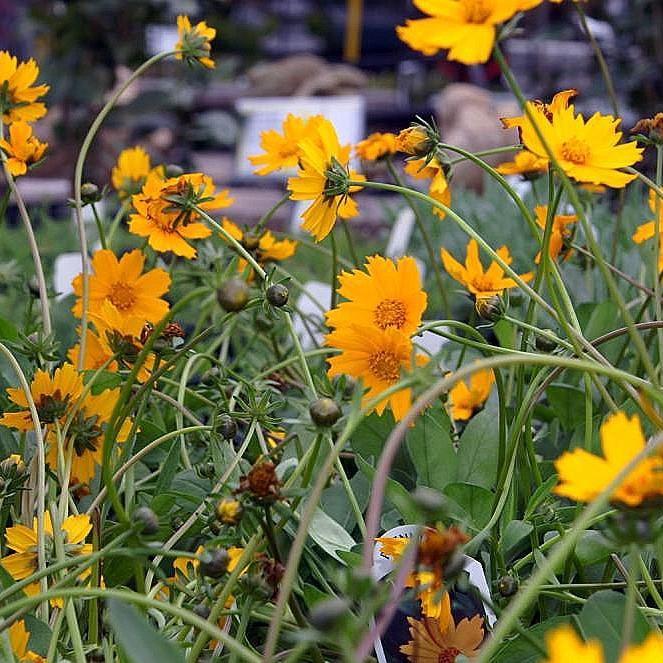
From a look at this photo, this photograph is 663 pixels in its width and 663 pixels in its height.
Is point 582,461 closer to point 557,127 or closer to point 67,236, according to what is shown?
point 557,127

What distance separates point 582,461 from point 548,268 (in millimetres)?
196

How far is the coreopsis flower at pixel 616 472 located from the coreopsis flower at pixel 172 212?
0.27 metres

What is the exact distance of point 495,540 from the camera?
0.45m

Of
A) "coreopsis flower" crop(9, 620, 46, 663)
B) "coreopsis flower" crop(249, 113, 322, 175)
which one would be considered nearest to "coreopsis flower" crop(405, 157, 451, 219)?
"coreopsis flower" crop(249, 113, 322, 175)

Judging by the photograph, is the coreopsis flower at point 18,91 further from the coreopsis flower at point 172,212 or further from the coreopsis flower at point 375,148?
the coreopsis flower at point 375,148

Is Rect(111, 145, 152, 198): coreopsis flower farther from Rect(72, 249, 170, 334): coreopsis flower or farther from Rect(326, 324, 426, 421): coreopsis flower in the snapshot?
Rect(326, 324, 426, 421): coreopsis flower

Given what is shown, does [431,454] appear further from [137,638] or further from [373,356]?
[137,638]

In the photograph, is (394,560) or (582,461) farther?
(394,560)

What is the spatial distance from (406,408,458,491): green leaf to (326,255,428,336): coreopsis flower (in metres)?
0.09

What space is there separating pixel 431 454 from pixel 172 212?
0.59ft

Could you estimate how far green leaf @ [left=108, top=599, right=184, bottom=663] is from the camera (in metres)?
0.28

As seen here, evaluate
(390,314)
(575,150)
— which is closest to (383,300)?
(390,314)

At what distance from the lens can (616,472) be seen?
29cm

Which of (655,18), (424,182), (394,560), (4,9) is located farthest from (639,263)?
(4,9)
